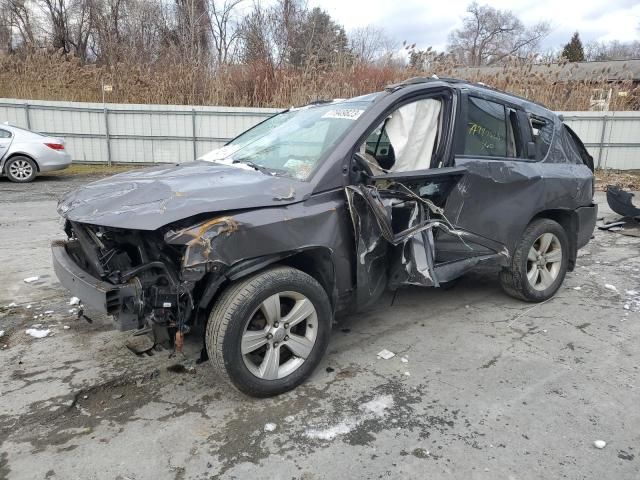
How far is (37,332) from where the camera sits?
3.73 meters

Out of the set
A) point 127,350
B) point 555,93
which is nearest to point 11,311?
point 127,350

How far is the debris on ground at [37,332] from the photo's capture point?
3.68m

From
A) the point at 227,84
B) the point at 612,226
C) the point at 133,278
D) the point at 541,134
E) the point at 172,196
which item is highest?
the point at 227,84

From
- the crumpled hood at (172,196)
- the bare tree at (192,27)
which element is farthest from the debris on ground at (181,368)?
the bare tree at (192,27)

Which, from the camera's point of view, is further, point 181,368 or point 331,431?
point 181,368

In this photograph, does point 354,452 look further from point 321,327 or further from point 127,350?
point 127,350

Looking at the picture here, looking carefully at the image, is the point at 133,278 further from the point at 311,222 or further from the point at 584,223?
the point at 584,223

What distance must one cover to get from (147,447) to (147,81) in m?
16.2

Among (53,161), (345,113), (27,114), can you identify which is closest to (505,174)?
(345,113)

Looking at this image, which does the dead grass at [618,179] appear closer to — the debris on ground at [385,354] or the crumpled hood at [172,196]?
the debris on ground at [385,354]

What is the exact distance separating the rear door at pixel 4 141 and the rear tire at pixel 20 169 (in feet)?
0.68

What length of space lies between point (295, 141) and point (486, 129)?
1.59 m

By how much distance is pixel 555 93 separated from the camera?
17172 millimetres

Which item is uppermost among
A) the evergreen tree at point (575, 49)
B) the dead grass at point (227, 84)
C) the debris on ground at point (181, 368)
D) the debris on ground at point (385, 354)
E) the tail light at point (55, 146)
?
the evergreen tree at point (575, 49)
